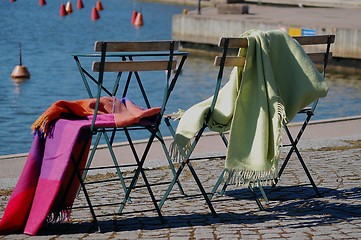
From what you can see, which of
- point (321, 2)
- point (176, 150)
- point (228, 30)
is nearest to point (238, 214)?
point (176, 150)

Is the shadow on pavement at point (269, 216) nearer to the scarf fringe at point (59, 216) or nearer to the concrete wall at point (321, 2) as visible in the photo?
the scarf fringe at point (59, 216)

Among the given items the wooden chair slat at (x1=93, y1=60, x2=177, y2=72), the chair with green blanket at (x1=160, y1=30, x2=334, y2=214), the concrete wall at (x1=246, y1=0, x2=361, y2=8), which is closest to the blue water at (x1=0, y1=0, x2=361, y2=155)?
the concrete wall at (x1=246, y1=0, x2=361, y2=8)

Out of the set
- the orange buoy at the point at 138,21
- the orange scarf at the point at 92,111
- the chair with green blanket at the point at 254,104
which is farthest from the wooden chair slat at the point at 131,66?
the orange buoy at the point at 138,21

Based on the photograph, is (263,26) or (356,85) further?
(263,26)

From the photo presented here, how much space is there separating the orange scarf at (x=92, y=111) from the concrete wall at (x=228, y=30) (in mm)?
20704

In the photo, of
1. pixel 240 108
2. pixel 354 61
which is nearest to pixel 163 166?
pixel 240 108

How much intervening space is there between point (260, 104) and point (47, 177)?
148 cm

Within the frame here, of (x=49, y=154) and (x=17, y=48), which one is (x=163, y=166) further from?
(x=17, y=48)

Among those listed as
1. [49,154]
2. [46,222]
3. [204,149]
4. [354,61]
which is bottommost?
[354,61]

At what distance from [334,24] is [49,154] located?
23749mm

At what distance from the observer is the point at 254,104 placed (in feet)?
21.9

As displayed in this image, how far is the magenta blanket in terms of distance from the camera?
617 centimetres

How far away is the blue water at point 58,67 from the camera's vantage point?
1777 cm

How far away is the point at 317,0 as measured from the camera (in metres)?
48.4
